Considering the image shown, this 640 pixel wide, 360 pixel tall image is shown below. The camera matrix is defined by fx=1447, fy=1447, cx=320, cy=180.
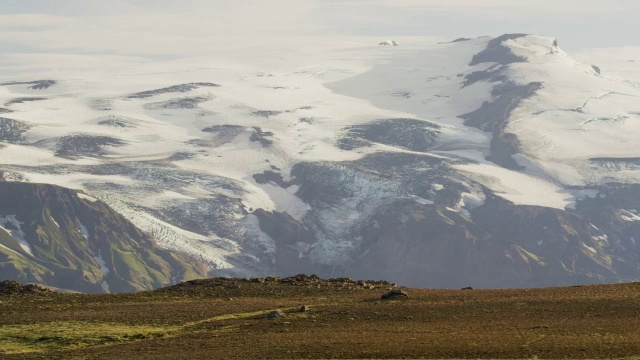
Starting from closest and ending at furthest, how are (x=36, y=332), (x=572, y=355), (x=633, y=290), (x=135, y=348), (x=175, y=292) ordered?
1. (x=572, y=355)
2. (x=135, y=348)
3. (x=36, y=332)
4. (x=633, y=290)
5. (x=175, y=292)

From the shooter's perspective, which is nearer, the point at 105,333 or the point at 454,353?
the point at 454,353

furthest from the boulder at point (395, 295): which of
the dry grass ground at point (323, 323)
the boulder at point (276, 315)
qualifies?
the boulder at point (276, 315)

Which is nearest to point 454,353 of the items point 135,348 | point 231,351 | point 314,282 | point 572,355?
point 572,355

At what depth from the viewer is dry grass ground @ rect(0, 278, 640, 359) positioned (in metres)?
81.8

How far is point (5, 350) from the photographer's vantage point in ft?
281

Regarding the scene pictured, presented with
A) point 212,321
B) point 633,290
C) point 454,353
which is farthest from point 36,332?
point 633,290

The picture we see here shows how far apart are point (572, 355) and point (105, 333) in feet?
95.8

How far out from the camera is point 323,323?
9181cm

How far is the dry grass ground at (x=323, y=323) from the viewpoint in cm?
8175

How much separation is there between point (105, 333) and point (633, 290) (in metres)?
36.8

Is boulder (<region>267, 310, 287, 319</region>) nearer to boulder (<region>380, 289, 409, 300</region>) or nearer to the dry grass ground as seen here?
the dry grass ground

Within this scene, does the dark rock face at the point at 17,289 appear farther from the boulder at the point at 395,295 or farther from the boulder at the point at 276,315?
the boulder at the point at 395,295

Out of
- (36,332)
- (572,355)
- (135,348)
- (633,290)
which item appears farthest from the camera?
(633,290)

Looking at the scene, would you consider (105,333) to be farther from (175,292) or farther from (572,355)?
(572,355)
